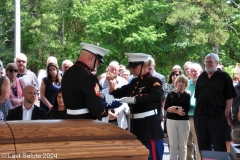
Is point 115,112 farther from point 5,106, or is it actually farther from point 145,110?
point 145,110

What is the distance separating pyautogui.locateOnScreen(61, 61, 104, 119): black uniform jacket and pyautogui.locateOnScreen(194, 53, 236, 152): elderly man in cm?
257

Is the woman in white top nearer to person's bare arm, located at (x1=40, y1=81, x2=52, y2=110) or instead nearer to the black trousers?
person's bare arm, located at (x1=40, y1=81, x2=52, y2=110)

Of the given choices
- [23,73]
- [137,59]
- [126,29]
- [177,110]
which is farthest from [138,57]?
[126,29]

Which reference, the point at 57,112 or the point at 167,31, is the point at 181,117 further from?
the point at 167,31

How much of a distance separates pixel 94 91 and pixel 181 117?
352 cm

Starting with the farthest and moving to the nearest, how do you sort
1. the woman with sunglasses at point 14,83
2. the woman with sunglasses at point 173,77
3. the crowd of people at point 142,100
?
the woman with sunglasses at point 173,77 → the woman with sunglasses at point 14,83 → the crowd of people at point 142,100

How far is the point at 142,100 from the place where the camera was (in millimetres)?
4906

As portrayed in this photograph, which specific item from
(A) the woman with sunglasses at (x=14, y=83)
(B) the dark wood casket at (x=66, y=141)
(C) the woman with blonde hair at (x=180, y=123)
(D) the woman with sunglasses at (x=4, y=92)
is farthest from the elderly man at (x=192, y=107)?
(B) the dark wood casket at (x=66, y=141)

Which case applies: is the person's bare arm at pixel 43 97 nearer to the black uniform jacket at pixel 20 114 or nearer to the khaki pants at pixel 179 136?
the black uniform jacket at pixel 20 114

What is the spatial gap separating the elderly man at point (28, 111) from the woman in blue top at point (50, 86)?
1.42 m

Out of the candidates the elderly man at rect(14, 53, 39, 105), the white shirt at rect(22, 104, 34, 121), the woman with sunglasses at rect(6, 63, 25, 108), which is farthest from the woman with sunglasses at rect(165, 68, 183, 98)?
the white shirt at rect(22, 104, 34, 121)

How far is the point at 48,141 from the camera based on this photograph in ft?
9.55

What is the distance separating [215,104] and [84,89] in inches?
106

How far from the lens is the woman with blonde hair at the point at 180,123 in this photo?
7.62 m
